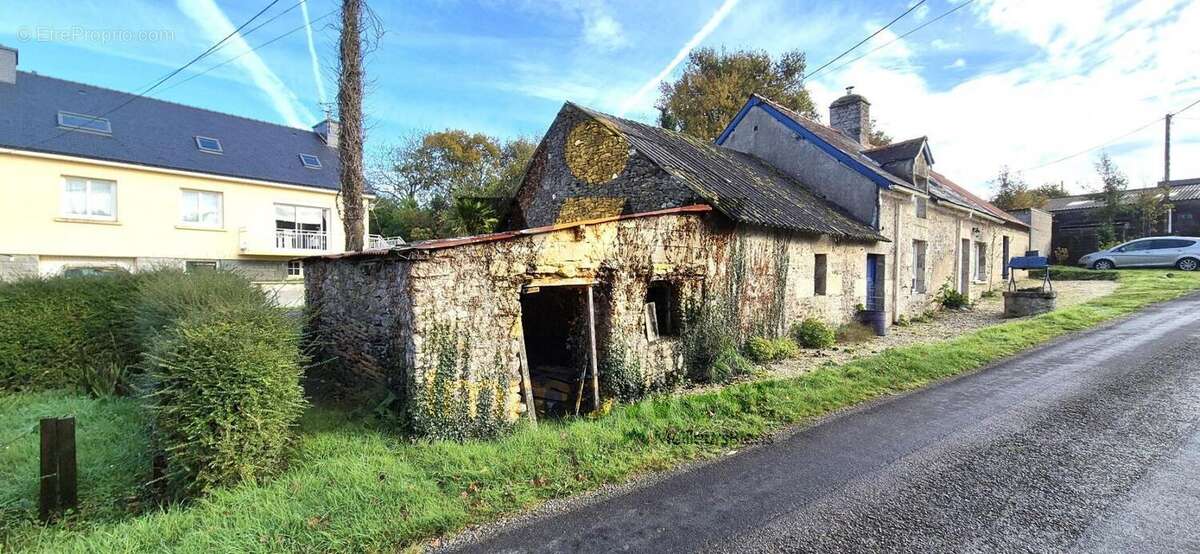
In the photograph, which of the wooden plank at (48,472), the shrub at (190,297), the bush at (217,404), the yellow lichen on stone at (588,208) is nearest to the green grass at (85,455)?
the wooden plank at (48,472)

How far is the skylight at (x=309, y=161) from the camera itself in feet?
88.3

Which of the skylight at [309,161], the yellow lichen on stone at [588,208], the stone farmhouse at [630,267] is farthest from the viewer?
the skylight at [309,161]

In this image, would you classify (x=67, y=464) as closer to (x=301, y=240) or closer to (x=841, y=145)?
(x=841, y=145)

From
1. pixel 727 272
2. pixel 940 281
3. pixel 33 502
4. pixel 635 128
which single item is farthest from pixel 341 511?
pixel 940 281

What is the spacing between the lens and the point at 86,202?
20.0 meters

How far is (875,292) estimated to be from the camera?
14.4 metres

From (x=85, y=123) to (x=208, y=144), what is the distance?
3.98 m

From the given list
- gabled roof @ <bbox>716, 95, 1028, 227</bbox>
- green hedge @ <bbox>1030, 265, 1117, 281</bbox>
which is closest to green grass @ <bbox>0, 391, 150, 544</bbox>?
gabled roof @ <bbox>716, 95, 1028, 227</bbox>

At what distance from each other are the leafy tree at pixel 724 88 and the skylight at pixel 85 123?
949 inches

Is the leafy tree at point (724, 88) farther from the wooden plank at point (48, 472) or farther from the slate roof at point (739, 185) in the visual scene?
the wooden plank at point (48, 472)

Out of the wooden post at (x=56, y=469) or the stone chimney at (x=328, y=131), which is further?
the stone chimney at (x=328, y=131)

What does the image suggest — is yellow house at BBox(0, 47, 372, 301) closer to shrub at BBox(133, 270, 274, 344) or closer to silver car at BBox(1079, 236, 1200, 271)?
shrub at BBox(133, 270, 274, 344)

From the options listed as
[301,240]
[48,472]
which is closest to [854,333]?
[48,472]

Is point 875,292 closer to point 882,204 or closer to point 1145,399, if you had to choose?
point 882,204
